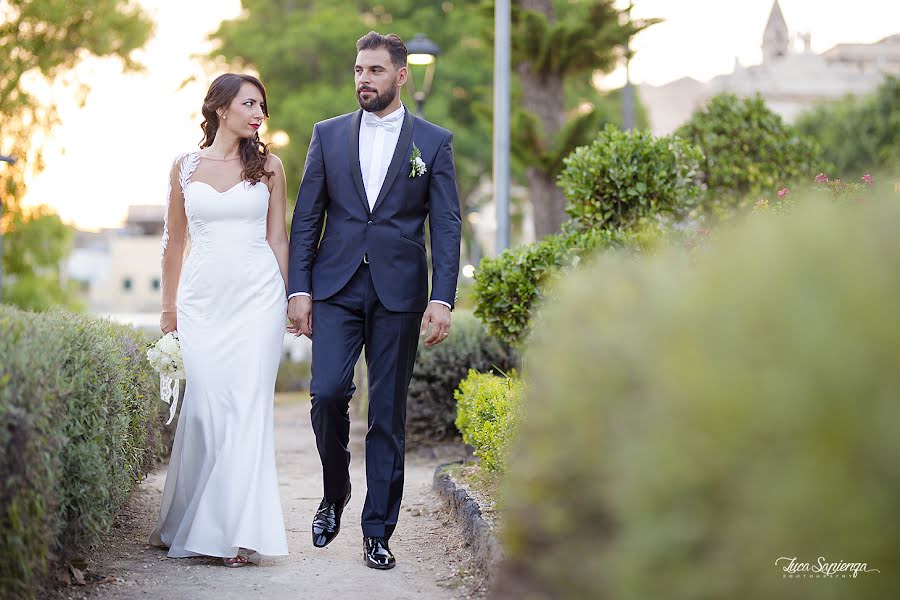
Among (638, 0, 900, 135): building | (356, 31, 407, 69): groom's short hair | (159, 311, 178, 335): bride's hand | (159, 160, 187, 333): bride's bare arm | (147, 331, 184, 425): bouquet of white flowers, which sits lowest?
(147, 331, 184, 425): bouquet of white flowers

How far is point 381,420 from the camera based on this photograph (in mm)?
5754

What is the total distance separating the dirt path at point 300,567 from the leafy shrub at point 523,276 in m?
1.49

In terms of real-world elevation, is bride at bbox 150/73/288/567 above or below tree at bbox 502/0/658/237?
below

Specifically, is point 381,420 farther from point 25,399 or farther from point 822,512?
point 822,512

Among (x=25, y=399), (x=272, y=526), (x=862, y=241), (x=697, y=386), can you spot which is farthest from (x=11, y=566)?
(x=862, y=241)

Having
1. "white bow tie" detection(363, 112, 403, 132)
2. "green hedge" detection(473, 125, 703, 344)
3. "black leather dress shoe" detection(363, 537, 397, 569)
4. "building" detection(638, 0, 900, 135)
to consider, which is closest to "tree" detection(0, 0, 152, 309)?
"green hedge" detection(473, 125, 703, 344)

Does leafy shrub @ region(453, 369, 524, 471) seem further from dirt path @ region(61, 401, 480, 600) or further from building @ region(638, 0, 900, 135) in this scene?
building @ region(638, 0, 900, 135)

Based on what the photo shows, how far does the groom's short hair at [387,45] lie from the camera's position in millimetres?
5781

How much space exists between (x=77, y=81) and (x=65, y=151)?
6.84 feet

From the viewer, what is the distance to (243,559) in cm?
568

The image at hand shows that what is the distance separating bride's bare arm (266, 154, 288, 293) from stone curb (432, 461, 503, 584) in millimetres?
1720

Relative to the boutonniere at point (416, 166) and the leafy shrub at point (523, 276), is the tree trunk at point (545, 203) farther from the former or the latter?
the boutonniere at point (416, 166)

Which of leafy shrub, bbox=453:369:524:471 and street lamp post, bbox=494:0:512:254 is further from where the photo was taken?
street lamp post, bbox=494:0:512:254

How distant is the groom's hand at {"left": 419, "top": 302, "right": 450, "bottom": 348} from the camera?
18.7 ft
